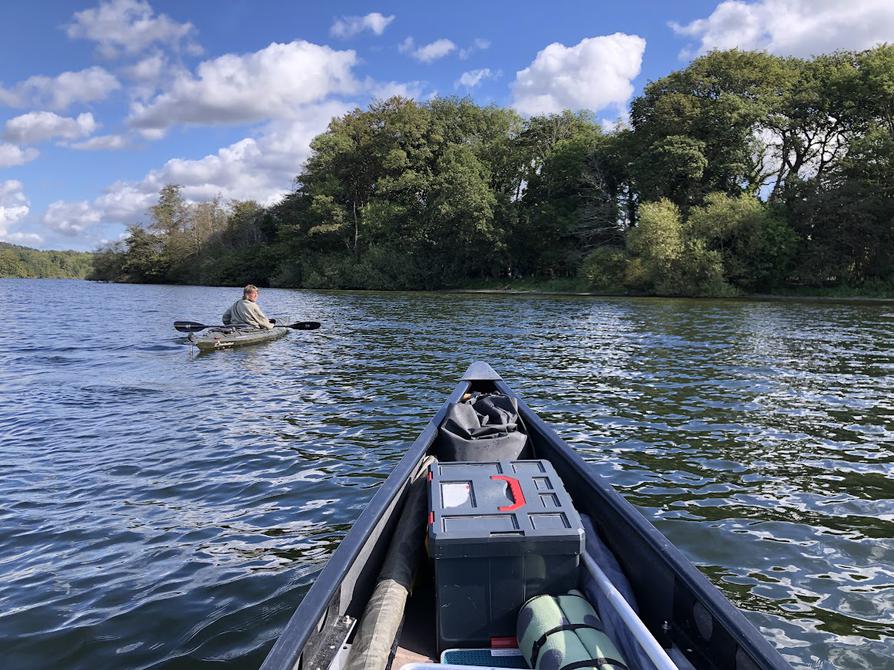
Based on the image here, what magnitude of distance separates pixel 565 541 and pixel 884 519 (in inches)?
150

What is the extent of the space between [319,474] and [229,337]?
8.97m

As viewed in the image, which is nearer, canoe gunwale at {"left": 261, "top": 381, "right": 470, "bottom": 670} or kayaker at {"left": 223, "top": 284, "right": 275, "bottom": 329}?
canoe gunwale at {"left": 261, "top": 381, "right": 470, "bottom": 670}

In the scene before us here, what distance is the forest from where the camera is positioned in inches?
1367

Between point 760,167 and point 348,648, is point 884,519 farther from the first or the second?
point 760,167

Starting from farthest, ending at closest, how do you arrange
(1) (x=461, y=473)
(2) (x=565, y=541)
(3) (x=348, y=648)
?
(1) (x=461, y=473) → (2) (x=565, y=541) → (3) (x=348, y=648)

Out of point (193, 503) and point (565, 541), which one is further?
point (193, 503)

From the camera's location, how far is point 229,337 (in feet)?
45.5

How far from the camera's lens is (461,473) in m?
3.20

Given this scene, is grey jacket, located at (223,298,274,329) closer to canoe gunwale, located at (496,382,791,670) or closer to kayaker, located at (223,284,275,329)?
kayaker, located at (223,284,275,329)

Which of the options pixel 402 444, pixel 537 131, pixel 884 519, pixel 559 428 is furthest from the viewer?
pixel 537 131

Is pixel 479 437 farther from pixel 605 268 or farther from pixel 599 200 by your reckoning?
pixel 599 200

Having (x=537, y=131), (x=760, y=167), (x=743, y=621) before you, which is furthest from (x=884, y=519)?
(x=537, y=131)

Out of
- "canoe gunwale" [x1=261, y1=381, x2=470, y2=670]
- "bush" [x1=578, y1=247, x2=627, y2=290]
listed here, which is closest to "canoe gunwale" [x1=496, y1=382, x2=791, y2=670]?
"canoe gunwale" [x1=261, y1=381, x2=470, y2=670]

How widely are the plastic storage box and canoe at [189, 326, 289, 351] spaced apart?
12.0m
